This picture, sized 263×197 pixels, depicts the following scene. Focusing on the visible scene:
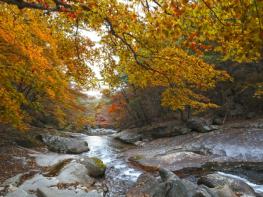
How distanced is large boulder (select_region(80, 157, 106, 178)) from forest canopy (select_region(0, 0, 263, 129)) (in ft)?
11.8

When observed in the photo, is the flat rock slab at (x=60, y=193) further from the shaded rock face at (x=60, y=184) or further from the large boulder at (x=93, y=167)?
the large boulder at (x=93, y=167)

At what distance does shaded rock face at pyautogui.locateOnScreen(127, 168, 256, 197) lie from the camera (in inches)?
341

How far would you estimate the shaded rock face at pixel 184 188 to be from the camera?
28.4 ft

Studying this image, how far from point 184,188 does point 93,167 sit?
4969mm

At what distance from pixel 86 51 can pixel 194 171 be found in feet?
23.3

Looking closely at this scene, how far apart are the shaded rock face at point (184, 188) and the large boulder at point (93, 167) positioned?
7.66ft

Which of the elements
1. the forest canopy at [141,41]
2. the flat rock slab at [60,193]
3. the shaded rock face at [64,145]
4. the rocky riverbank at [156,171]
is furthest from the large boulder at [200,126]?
the flat rock slab at [60,193]

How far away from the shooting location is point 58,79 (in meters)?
11.9

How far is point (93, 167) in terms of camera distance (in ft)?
41.0

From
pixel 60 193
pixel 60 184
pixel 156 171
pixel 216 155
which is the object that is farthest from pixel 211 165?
pixel 60 193

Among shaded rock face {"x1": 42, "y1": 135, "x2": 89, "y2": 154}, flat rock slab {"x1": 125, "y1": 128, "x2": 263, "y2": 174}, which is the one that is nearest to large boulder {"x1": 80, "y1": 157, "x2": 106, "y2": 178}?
flat rock slab {"x1": 125, "y1": 128, "x2": 263, "y2": 174}

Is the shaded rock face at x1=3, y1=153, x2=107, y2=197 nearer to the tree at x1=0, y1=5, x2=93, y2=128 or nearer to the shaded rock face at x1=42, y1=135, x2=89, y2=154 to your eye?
the tree at x1=0, y1=5, x2=93, y2=128

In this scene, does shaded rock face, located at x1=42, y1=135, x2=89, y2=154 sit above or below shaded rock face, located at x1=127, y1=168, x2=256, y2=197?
above

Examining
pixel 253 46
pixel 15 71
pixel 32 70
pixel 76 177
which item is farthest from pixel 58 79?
pixel 253 46
